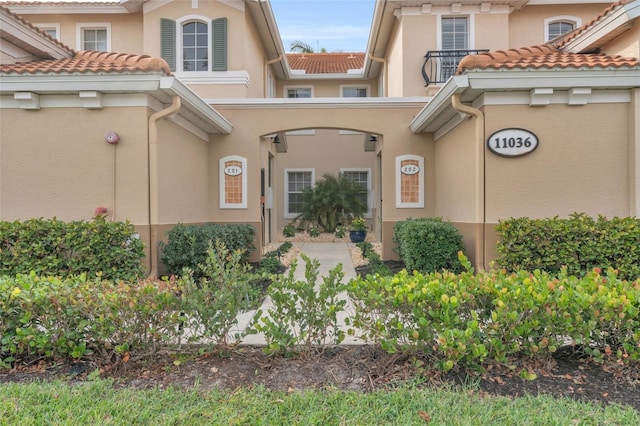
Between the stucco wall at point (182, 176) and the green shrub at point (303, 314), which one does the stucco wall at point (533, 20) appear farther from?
the green shrub at point (303, 314)

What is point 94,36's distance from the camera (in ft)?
42.4

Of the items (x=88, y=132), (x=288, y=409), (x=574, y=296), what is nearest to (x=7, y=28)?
(x=88, y=132)

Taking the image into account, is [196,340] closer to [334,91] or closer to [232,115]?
[232,115]

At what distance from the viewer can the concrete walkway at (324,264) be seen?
15.4 feet

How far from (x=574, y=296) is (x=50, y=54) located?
11.0m

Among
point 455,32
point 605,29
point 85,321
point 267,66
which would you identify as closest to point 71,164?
point 85,321

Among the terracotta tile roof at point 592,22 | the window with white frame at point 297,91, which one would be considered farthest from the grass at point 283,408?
the window with white frame at point 297,91

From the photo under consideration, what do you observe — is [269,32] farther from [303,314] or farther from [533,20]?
[303,314]

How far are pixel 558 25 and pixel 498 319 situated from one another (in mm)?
12722

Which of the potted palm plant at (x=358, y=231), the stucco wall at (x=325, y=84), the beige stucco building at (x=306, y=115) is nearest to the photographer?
the beige stucco building at (x=306, y=115)

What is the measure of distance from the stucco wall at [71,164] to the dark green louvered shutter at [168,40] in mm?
5004

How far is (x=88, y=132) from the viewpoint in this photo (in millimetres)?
7176

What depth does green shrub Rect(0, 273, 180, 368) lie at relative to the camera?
11.6 feet

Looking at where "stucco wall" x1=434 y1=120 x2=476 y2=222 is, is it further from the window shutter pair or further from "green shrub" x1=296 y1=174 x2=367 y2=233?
the window shutter pair
